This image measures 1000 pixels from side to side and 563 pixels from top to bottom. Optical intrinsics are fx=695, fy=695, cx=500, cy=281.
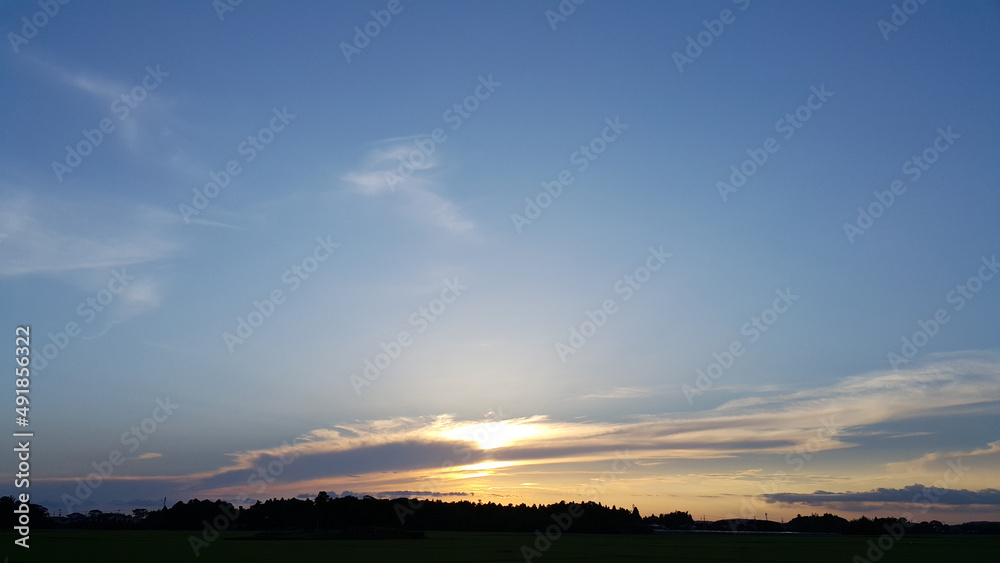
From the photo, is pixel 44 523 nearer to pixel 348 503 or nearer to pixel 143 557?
pixel 348 503

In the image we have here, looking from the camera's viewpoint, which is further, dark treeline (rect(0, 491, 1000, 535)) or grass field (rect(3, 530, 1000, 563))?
dark treeline (rect(0, 491, 1000, 535))

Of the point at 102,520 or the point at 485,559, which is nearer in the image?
the point at 485,559

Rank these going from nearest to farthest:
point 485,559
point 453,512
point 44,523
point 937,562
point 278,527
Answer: point 485,559, point 937,562, point 44,523, point 278,527, point 453,512

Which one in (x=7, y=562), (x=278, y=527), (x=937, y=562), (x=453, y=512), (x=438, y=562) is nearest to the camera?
(x=7, y=562)

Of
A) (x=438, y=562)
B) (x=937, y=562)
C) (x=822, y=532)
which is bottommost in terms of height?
(x=822, y=532)

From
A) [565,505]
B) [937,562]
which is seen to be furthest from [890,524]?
[937,562]

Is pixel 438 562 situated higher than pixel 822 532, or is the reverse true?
pixel 438 562

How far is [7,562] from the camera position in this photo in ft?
132

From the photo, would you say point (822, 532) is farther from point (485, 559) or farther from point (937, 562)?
point (485, 559)

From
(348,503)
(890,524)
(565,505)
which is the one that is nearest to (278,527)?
(348,503)

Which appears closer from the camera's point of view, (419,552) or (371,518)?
(419,552)

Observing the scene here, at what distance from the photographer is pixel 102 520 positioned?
167m

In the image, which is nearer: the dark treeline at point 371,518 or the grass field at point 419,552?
the grass field at point 419,552

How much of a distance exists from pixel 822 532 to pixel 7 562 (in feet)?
640
